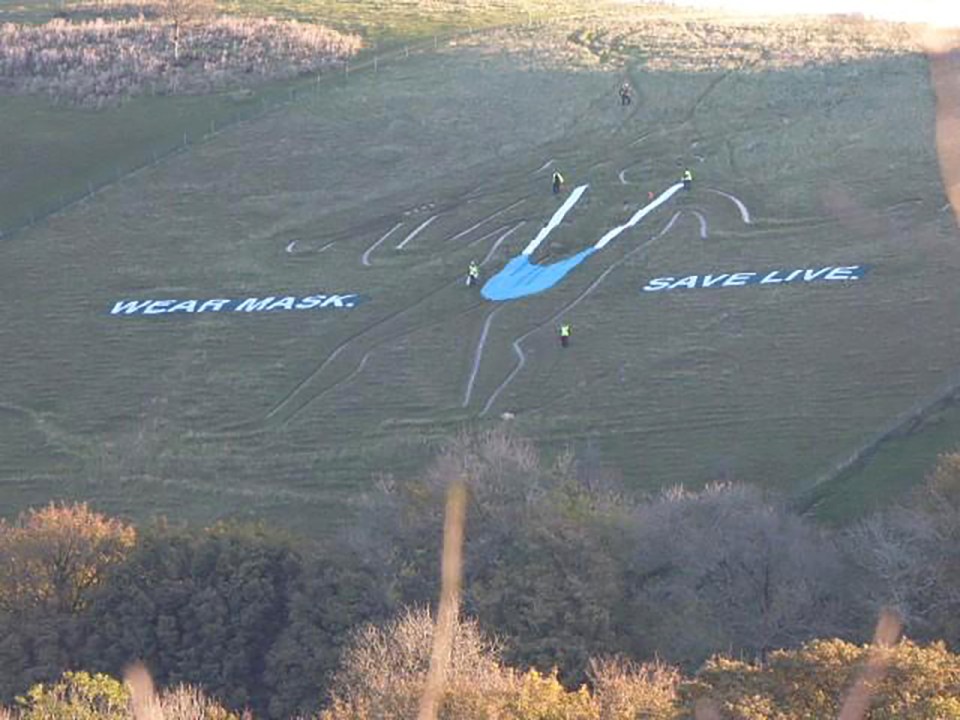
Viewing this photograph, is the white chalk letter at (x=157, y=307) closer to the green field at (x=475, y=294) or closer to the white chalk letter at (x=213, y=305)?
the green field at (x=475, y=294)

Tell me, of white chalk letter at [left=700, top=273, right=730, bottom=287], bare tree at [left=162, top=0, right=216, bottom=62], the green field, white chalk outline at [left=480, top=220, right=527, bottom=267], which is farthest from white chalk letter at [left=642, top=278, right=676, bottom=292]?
bare tree at [left=162, top=0, right=216, bottom=62]

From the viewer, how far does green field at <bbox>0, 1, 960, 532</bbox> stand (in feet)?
183

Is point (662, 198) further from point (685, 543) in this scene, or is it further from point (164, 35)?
point (164, 35)

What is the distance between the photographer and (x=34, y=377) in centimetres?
6588

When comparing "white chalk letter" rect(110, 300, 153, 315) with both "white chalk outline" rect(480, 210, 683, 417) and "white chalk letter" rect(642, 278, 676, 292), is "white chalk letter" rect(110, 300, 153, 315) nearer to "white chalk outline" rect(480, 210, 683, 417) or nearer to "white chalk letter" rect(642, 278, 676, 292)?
"white chalk outline" rect(480, 210, 683, 417)

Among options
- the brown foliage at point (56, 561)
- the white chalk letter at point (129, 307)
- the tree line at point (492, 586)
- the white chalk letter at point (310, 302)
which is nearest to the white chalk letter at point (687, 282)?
the white chalk letter at point (310, 302)

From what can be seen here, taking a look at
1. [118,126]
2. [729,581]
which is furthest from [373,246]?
[729,581]

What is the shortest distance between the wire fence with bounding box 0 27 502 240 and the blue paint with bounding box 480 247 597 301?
81.9 ft

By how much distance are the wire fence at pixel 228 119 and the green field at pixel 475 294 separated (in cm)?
91

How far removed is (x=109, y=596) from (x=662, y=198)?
39.1 m

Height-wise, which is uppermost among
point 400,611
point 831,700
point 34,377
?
point 831,700

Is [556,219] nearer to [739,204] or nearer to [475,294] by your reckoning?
[475,294]

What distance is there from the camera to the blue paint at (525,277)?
68.1 meters

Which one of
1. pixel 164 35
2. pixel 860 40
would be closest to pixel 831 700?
pixel 860 40
